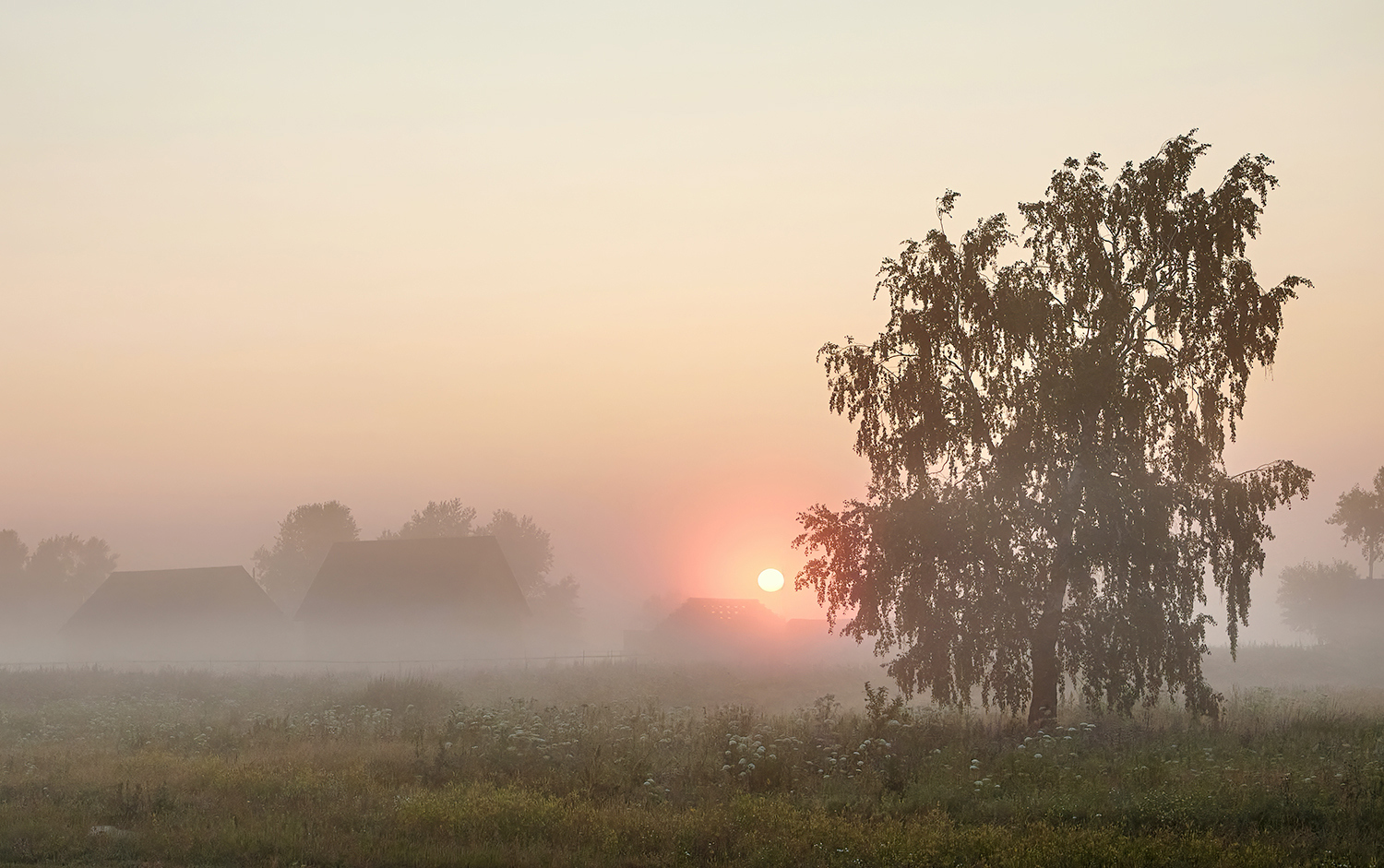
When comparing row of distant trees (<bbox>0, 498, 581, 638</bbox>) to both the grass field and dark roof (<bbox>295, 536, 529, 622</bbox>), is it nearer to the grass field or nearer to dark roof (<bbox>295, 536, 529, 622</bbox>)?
dark roof (<bbox>295, 536, 529, 622</bbox>)

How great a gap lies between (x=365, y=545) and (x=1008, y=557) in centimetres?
5686

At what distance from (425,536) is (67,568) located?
2104 inches

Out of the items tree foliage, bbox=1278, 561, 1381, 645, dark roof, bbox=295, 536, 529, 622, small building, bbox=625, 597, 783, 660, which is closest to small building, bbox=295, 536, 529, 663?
dark roof, bbox=295, 536, 529, 622

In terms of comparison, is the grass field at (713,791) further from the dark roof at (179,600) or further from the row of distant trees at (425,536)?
the row of distant trees at (425,536)

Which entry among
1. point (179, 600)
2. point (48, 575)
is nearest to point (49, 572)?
point (48, 575)

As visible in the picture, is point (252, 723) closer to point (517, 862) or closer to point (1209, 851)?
point (517, 862)

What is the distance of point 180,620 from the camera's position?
2788 inches

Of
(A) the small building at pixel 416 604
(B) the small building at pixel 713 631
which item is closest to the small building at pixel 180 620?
(A) the small building at pixel 416 604

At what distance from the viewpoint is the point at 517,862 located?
11.5 meters

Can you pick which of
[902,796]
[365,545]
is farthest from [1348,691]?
[365,545]

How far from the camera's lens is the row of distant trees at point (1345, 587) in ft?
278

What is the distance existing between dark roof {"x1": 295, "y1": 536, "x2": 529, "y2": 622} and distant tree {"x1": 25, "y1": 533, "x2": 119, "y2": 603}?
78.5 m

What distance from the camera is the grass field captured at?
1177 centimetres

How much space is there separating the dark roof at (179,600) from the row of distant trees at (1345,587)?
278 feet
